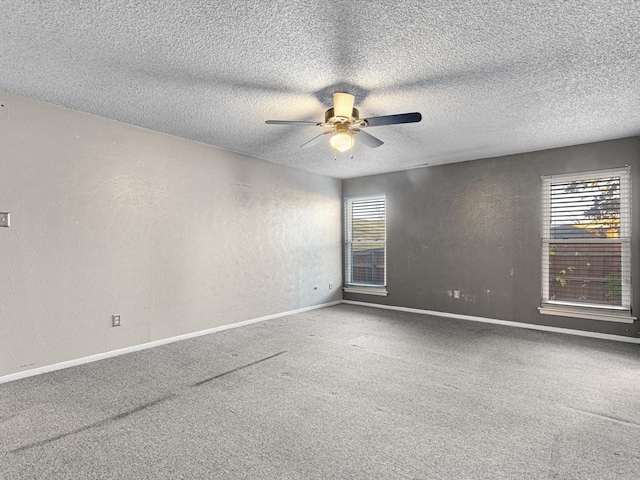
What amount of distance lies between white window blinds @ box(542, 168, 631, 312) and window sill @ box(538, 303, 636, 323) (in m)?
0.05

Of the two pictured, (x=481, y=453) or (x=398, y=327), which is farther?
(x=398, y=327)

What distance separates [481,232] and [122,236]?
477cm

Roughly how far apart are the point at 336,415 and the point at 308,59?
245cm

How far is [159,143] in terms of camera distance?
4.02 meters

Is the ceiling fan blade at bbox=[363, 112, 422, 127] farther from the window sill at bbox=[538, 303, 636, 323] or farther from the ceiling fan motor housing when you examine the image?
the window sill at bbox=[538, 303, 636, 323]

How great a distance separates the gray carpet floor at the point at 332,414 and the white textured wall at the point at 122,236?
1.51 feet

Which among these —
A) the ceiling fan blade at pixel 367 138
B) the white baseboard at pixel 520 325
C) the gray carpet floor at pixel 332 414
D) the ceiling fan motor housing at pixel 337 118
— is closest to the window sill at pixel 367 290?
the white baseboard at pixel 520 325

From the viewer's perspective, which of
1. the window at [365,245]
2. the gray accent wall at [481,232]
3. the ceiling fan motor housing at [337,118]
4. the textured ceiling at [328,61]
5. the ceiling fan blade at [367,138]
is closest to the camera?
the textured ceiling at [328,61]

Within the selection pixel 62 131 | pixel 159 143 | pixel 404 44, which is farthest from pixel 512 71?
pixel 62 131

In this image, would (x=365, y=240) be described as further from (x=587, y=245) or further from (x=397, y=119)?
(x=397, y=119)

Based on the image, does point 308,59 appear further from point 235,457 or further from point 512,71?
point 235,457

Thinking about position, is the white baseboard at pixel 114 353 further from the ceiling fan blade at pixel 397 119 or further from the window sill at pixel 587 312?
the window sill at pixel 587 312

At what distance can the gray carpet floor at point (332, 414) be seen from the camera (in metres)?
1.82

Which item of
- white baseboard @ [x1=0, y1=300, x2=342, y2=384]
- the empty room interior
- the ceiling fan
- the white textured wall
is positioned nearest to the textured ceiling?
the empty room interior
